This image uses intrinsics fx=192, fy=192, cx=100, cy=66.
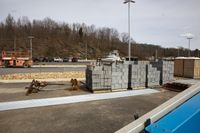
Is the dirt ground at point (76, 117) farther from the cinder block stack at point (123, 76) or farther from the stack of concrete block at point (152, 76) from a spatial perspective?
the stack of concrete block at point (152, 76)

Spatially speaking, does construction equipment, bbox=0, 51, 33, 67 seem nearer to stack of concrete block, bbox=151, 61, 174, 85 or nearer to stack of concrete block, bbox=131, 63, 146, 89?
stack of concrete block, bbox=151, 61, 174, 85

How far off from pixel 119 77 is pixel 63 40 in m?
87.8

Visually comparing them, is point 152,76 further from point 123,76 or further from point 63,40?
point 63,40

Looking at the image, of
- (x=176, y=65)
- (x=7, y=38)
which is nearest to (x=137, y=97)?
(x=176, y=65)

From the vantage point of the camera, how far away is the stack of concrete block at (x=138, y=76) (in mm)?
12883

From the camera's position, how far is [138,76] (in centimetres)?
1320

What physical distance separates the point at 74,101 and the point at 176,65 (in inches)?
717

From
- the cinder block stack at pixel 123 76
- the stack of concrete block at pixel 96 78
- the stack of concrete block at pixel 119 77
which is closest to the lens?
the stack of concrete block at pixel 96 78

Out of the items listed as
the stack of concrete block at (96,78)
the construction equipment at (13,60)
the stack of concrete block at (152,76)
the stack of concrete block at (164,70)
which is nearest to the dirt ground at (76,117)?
the stack of concrete block at (96,78)

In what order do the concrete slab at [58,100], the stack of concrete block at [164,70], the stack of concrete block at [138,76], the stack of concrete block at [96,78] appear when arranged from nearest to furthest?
1. the concrete slab at [58,100]
2. the stack of concrete block at [96,78]
3. the stack of concrete block at [138,76]
4. the stack of concrete block at [164,70]

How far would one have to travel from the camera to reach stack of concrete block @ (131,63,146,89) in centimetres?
1288

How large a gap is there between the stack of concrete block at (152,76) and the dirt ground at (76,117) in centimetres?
402

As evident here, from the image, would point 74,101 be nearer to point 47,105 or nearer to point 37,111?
point 47,105

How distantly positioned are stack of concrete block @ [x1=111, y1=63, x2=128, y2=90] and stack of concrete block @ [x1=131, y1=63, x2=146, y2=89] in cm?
51
